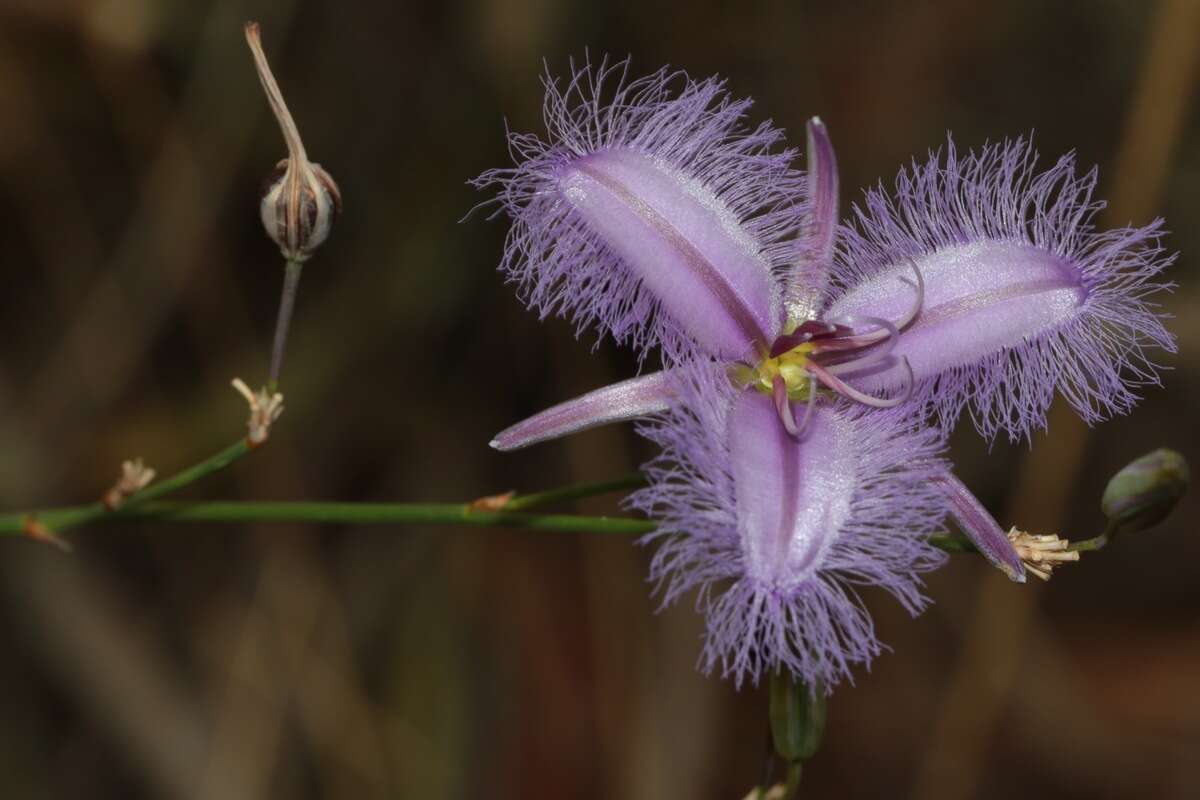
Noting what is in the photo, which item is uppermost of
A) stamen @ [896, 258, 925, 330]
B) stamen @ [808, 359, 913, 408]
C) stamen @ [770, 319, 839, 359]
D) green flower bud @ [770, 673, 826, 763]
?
stamen @ [896, 258, 925, 330]

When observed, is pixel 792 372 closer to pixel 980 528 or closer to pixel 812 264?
pixel 812 264

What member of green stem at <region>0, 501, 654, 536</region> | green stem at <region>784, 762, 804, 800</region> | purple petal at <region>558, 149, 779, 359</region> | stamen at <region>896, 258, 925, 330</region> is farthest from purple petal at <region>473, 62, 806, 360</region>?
green stem at <region>784, 762, 804, 800</region>

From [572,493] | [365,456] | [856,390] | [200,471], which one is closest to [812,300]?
[856,390]

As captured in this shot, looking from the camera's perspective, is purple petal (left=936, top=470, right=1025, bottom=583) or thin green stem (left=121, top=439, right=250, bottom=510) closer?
purple petal (left=936, top=470, right=1025, bottom=583)

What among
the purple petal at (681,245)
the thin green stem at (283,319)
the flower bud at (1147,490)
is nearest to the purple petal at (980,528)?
the flower bud at (1147,490)

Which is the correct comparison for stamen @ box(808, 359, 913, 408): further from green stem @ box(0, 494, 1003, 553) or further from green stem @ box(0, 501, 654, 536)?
green stem @ box(0, 501, 654, 536)

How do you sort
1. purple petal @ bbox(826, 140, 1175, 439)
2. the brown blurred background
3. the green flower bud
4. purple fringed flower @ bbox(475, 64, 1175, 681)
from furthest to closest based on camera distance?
the brown blurred background
purple petal @ bbox(826, 140, 1175, 439)
the green flower bud
purple fringed flower @ bbox(475, 64, 1175, 681)

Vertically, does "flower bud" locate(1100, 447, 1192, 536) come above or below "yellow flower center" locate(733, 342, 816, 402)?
below
